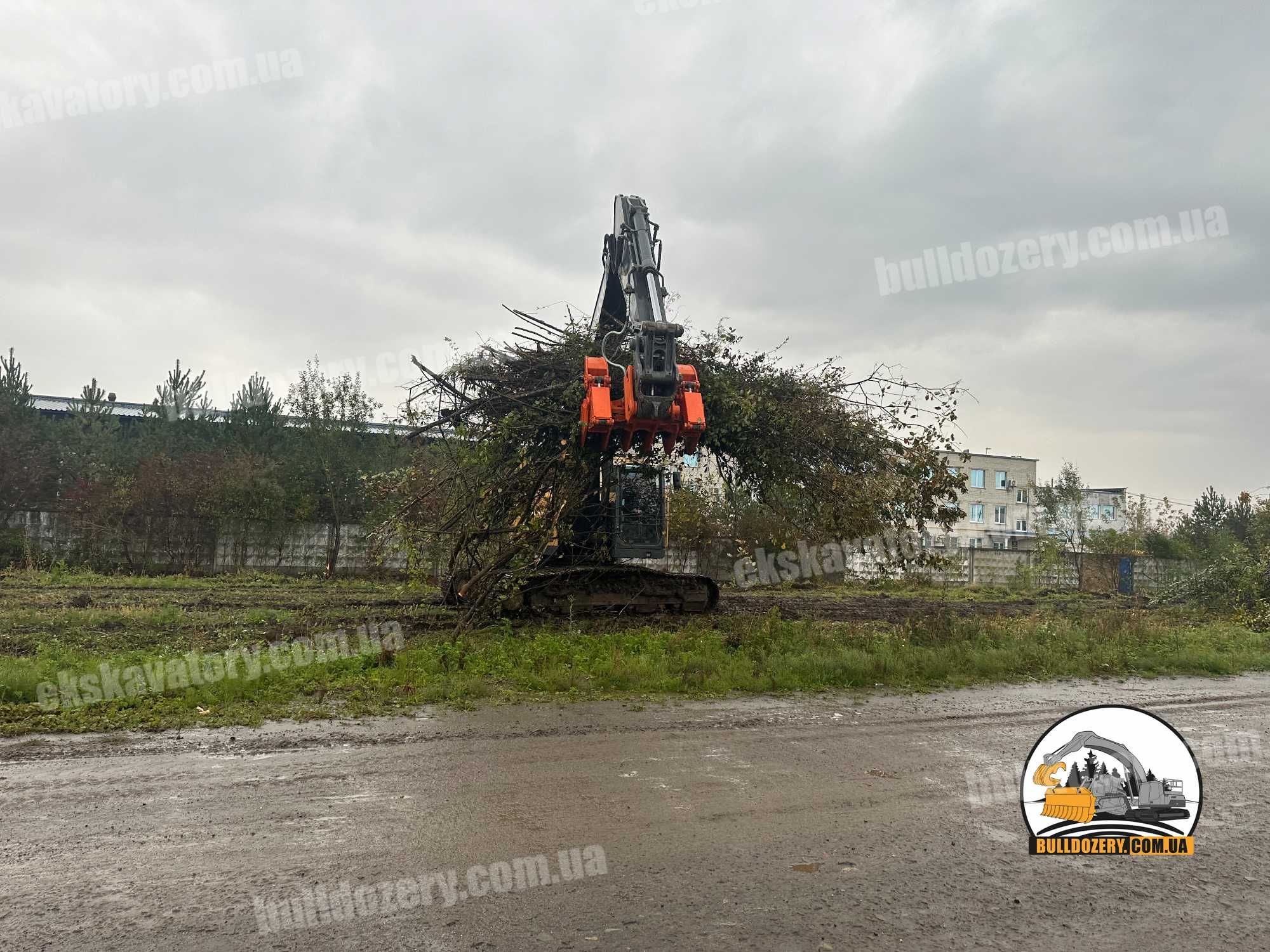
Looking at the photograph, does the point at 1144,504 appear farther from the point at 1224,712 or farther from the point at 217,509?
the point at 217,509

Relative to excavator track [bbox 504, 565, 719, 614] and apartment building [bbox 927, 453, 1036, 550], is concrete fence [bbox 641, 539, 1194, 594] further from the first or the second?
apartment building [bbox 927, 453, 1036, 550]

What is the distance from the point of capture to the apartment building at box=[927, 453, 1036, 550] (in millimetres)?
59969

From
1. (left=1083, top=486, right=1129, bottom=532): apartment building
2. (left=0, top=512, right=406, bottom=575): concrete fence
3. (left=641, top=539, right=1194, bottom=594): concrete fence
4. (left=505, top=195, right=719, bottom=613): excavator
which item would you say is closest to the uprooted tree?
(left=505, top=195, right=719, bottom=613): excavator

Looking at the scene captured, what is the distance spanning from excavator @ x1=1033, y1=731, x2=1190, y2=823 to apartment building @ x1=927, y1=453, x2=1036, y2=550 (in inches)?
2269

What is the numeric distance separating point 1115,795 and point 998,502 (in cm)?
6072

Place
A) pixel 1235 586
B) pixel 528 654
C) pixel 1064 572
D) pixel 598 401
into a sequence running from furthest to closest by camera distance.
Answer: pixel 1064 572 < pixel 1235 586 < pixel 598 401 < pixel 528 654

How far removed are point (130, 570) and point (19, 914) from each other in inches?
932

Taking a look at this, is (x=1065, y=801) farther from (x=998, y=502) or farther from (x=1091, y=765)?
(x=998, y=502)

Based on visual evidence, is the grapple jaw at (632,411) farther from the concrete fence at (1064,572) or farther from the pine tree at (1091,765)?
the concrete fence at (1064,572)

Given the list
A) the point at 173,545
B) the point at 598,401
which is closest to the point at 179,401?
the point at 173,545

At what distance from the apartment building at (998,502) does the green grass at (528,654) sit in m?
45.2

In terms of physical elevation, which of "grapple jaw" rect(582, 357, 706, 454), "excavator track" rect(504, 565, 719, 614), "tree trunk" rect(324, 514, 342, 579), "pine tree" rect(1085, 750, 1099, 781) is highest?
"grapple jaw" rect(582, 357, 706, 454)

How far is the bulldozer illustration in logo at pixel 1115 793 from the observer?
461cm

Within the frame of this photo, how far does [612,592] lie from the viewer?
14539mm
